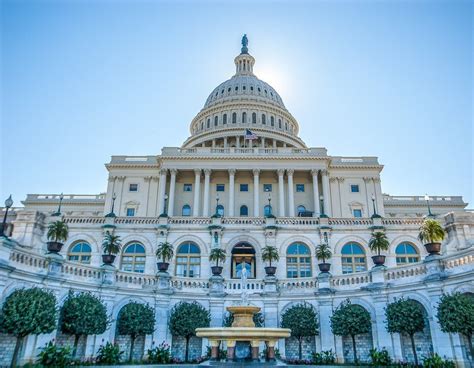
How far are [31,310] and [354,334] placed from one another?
793 inches

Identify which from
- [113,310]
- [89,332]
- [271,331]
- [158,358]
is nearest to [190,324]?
[158,358]

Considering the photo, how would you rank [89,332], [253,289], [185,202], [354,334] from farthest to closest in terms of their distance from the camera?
1. [185,202]
2. [253,289]
3. [354,334]
4. [89,332]

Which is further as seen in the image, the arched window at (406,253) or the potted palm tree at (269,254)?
the arched window at (406,253)

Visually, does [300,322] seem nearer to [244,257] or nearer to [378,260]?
[378,260]

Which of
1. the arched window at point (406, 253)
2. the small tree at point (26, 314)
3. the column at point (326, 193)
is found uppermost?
the column at point (326, 193)

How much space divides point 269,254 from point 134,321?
16036 millimetres

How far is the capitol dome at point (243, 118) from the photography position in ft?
306

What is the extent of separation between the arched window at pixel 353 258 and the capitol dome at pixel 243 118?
43.5 metres

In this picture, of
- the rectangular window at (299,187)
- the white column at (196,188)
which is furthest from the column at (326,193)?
the white column at (196,188)

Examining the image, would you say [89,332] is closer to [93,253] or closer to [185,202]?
[93,253]

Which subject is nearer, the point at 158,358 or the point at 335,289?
the point at 158,358

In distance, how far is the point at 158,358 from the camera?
25781 millimetres

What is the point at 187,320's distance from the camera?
28984mm

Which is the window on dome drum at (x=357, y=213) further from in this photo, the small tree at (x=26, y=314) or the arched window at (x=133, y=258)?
the small tree at (x=26, y=314)
